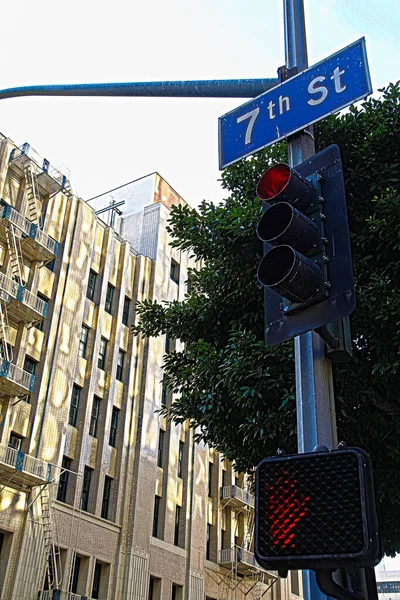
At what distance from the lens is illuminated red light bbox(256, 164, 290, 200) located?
11.7ft

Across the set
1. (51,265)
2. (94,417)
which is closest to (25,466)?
(94,417)

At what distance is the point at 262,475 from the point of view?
278 cm

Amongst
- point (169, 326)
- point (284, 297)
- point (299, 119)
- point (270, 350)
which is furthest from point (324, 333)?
point (169, 326)

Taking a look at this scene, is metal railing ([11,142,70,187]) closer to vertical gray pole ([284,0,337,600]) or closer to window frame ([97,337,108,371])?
window frame ([97,337,108,371])

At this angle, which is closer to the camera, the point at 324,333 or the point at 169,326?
the point at 324,333

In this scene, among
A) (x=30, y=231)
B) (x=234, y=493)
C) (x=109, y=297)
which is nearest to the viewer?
(x=30, y=231)

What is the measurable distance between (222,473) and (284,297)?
126 ft

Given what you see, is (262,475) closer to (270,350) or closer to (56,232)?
(270,350)

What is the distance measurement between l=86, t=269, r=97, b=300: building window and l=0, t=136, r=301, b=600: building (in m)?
0.06

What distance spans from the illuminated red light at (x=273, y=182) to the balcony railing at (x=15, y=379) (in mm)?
23613

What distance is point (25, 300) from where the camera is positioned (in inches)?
1108

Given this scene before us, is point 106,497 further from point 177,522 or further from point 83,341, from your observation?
point 83,341

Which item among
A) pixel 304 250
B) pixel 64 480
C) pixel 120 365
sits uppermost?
pixel 120 365

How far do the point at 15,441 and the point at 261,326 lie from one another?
1886 centimetres
